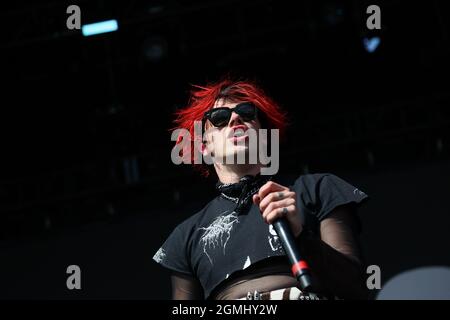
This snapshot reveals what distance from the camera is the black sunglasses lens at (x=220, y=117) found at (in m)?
2.59

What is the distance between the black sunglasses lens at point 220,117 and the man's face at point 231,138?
1 centimetres

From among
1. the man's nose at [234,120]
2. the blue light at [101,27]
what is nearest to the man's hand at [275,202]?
the man's nose at [234,120]

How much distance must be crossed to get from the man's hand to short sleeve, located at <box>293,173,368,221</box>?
33 centimetres

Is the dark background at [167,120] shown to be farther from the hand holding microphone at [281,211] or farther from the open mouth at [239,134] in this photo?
the hand holding microphone at [281,211]

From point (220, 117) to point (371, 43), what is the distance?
444cm

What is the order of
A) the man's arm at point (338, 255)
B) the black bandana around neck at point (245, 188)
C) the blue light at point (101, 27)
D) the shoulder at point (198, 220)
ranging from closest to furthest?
the man's arm at point (338, 255)
the black bandana around neck at point (245, 188)
the shoulder at point (198, 220)
the blue light at point (101, 27)

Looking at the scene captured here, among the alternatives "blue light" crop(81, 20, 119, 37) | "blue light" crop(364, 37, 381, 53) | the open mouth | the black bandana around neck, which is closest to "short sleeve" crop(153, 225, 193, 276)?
the black bandana around neck

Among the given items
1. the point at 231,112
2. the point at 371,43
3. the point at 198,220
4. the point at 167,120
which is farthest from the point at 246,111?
the point at 167,120

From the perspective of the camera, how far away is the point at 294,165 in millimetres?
6352

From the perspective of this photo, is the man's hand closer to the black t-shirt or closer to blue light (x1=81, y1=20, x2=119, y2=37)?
the black t-shirt

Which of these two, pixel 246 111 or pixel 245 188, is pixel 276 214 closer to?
pixel 245 188

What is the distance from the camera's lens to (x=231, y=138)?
2.54 metres
